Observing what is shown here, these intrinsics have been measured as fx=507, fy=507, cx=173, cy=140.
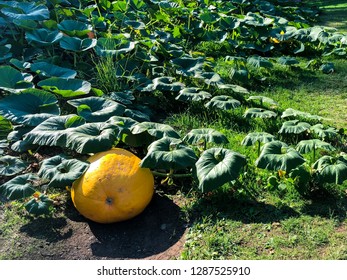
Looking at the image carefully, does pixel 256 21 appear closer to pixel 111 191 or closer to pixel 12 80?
pixel 12 80

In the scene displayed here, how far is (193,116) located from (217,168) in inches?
56.9

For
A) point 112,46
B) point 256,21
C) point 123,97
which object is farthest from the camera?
point 256,21

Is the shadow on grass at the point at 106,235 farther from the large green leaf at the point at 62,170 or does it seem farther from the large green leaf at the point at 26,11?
the large green leaf at the point at 26,11

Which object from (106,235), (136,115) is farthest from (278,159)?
(136,115)

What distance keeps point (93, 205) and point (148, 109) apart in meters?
1.58

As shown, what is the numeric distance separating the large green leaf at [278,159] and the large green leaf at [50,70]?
200 centimetres

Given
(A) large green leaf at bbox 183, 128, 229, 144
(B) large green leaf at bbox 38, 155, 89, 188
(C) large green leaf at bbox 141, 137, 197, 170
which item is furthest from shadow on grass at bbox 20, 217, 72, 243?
(A) large green leaf at bbox 183, 128, 229, 144

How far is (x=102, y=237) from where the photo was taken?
3209 millimetres

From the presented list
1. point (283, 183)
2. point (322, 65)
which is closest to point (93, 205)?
point (283, 183)

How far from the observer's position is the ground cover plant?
327cm

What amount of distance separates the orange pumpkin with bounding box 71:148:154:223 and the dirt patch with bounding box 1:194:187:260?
79 millimetres

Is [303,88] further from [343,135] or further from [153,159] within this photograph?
[153,159]

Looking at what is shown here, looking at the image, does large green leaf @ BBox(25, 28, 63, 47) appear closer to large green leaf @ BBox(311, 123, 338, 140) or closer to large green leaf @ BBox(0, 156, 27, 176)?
large green leaf @ BBox(0, 156, 27, 176)

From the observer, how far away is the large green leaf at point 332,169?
10.7 feet
